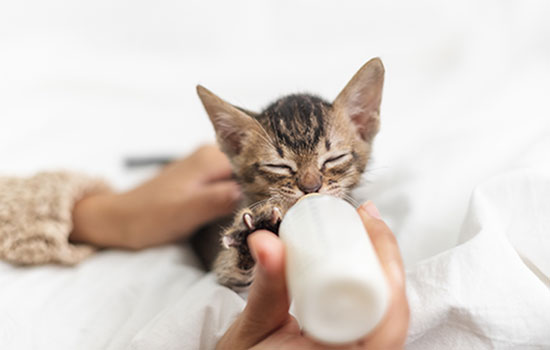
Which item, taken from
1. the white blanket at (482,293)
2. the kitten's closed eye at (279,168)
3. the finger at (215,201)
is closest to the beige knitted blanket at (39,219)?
the finger at (215,201)

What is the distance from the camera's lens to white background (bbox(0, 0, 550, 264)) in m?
1.11

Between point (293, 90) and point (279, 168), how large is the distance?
506 mm

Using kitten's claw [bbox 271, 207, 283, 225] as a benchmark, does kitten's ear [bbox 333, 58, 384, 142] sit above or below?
above

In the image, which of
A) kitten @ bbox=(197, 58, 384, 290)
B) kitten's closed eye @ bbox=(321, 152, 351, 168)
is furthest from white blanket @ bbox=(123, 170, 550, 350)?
kitten's closed eye @ bbox=(321, 152, 351, 168)

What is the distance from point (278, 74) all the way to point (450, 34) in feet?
2.33

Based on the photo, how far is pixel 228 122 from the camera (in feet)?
2.91

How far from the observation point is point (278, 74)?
182 cm

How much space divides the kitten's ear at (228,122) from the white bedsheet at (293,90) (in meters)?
0.29

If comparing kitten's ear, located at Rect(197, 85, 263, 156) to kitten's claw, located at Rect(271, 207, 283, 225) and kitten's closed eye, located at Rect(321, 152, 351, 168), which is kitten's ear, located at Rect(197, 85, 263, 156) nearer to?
kitten's closed eye, located at Rect(321, 152, 351, 168)

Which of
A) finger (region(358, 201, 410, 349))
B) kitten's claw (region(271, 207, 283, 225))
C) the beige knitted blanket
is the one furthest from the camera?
the beige knitted blanket

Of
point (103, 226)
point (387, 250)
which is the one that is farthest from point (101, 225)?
point (387, 250)

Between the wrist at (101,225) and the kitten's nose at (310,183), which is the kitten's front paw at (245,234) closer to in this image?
the kitten's nose at (310,183)

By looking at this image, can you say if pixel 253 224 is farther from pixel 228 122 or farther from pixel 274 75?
pixel 274 75

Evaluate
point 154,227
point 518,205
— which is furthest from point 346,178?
point 154,227
